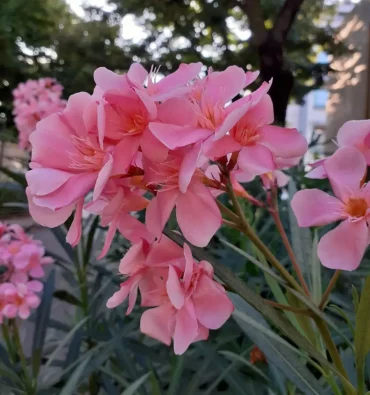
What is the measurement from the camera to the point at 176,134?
0.29 meters

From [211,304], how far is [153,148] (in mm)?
115

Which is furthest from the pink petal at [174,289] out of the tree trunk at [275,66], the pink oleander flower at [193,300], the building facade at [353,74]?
the building facade at [353,74]

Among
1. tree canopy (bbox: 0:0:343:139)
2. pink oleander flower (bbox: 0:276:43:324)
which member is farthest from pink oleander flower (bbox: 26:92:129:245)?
tree canopy (bbox: 0:0:343:139)

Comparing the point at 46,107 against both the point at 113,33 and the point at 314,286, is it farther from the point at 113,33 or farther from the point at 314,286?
the point at 113,33

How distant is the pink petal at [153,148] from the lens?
29cm

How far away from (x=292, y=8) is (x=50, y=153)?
10.2ft

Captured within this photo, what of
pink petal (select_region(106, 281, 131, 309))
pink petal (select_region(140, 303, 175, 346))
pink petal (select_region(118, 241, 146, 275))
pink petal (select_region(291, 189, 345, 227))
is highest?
pink petal (select_region(291, 189, 345, 227))

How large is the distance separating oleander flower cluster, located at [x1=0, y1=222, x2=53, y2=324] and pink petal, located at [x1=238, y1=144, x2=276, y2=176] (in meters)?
0.54

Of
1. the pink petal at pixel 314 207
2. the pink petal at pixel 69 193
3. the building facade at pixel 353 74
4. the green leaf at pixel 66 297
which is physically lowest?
the building facade at pixel 353 74

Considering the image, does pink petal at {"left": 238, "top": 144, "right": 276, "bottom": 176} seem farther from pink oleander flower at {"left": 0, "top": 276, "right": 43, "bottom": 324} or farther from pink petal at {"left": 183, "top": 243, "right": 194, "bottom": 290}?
pink oleander flower at {"left": 0, "top": 276, "right": 43, "bottom": 324}

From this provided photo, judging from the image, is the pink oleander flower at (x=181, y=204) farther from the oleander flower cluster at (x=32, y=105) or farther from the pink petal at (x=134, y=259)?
the oleander flower cluster at (x=32, y=105)

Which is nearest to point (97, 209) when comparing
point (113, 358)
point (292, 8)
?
point (113, 358)

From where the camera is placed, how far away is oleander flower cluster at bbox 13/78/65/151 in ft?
5.48

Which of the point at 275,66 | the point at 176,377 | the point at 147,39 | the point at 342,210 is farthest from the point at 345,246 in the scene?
the point at 147,39
